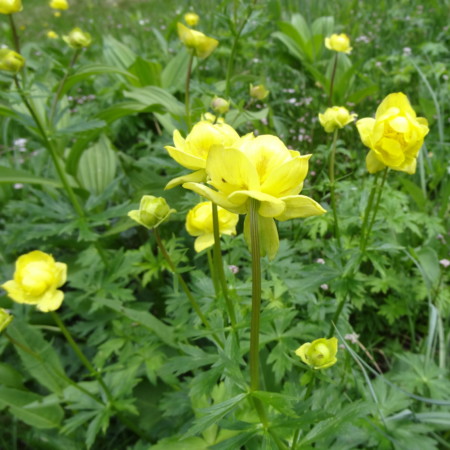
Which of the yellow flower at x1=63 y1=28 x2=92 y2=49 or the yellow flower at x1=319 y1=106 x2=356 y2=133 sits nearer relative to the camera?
the yellow flower at x1=319 y1=106 x2=356 y2=133

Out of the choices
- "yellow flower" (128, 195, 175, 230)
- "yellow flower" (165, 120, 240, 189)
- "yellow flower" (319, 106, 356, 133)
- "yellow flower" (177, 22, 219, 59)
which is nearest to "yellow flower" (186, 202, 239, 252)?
"yellow flower" (128, 195, 175, 230)

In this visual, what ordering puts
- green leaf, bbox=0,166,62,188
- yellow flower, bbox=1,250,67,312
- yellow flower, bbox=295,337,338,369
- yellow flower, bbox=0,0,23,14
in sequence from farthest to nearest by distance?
green leaf, bbox=0,166,62,188 < yellow flower, bbox=0,0,23,14 < yellow flower, bbox=1,250,67,312 < yellow flower, bbox=295,337,338,369

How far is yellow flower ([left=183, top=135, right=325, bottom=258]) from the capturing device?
428 mm

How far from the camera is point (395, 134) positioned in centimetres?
67

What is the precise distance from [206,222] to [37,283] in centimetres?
40

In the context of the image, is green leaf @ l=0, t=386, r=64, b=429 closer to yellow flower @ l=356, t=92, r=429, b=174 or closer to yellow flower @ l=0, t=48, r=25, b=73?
yellow flower @ l=0, t=48, r=25, b=73

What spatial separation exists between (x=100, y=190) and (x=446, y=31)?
2.04 meters

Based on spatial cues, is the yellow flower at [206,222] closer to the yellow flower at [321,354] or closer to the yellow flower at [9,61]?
the yellow flower at [321,354]

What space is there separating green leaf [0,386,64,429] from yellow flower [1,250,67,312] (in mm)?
391

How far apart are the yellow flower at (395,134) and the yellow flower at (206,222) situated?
0.27m

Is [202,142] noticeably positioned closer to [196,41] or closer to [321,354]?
[321,354]

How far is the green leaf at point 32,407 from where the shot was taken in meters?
1.11

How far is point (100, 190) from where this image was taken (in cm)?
171

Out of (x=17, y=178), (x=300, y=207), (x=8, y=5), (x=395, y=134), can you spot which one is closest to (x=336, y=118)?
(x=395, y=134)
